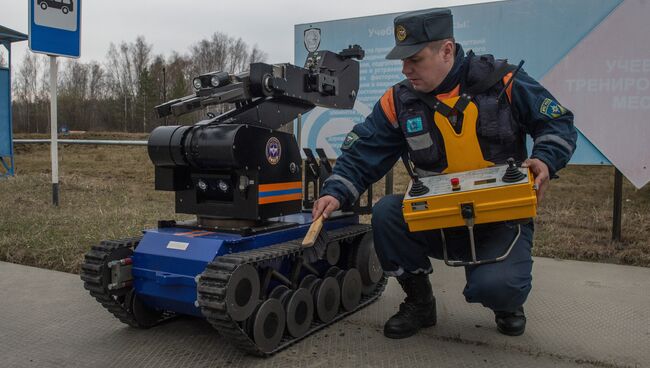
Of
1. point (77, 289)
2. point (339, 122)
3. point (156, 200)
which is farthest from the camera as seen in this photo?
point (156, 200)

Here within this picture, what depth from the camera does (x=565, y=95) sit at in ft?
14.9

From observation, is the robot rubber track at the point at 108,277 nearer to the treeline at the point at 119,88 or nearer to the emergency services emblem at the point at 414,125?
the emergency services emblem at the point at 414,125

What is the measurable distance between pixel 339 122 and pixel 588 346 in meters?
3.14

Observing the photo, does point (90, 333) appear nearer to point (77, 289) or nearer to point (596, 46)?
point (77, 289)

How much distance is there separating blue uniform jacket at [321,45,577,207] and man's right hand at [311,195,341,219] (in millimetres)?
48

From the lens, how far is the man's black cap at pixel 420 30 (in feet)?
8.46

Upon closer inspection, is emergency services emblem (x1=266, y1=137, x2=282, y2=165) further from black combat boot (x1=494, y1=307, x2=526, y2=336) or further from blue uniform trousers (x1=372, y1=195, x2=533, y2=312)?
black combat boot (x1=494, y1=307, x2=526, y2=336)

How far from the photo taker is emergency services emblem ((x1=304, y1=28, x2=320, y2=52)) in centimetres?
533

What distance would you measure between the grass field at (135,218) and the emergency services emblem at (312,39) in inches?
71.7

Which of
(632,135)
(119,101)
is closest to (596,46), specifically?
(632,135)

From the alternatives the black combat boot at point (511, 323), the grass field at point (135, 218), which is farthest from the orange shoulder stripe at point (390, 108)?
the grass field at point (135, 218)

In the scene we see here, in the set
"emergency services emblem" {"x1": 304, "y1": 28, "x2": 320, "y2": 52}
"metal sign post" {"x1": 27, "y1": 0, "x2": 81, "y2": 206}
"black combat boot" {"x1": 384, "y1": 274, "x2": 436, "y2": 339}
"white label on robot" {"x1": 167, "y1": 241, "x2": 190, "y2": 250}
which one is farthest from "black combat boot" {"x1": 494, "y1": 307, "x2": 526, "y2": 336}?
"metal sign post" {"x1": 27, "y1": 0, "x2": 81, "y2": 206}

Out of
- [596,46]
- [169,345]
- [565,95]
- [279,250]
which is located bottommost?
[169,345]

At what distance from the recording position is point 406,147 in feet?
9.71
